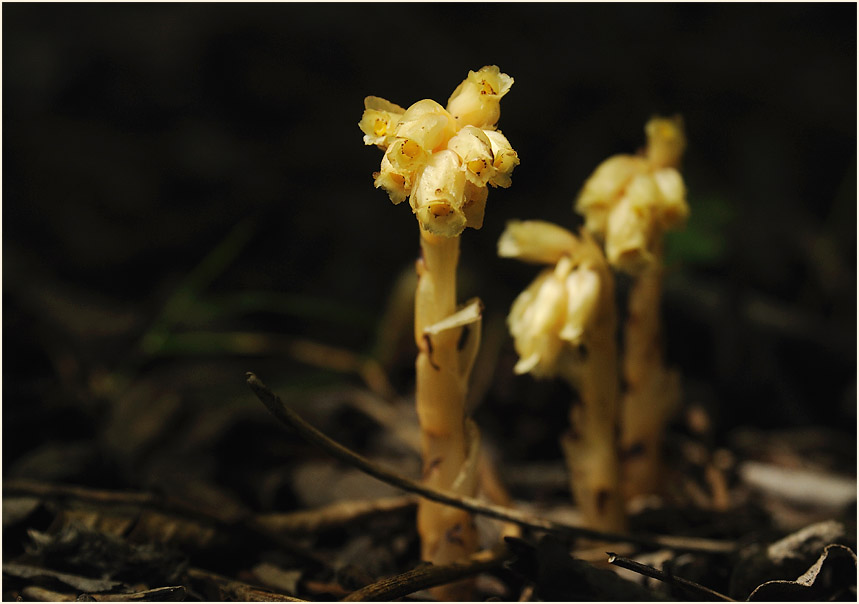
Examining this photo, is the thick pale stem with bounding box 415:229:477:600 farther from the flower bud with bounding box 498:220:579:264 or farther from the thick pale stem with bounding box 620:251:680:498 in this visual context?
the thick pale stem with bounding box 620:251:680:498

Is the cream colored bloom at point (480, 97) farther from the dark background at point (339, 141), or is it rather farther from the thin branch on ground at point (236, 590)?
the dark background at point (339, 141)

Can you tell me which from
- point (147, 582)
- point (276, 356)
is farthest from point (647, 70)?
point (147, 582)

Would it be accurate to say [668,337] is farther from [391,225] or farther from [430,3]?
[430,3]

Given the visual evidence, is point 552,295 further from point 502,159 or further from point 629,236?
point 502,159

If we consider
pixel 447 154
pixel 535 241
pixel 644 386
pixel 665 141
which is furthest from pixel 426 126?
pixel 644 386

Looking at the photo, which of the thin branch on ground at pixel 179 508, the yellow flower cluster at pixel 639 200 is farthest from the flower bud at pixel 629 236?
the thin branch on ground at pixel 179 508

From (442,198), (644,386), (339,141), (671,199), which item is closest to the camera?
(442,198)

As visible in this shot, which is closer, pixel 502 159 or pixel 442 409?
pixel 502 159
